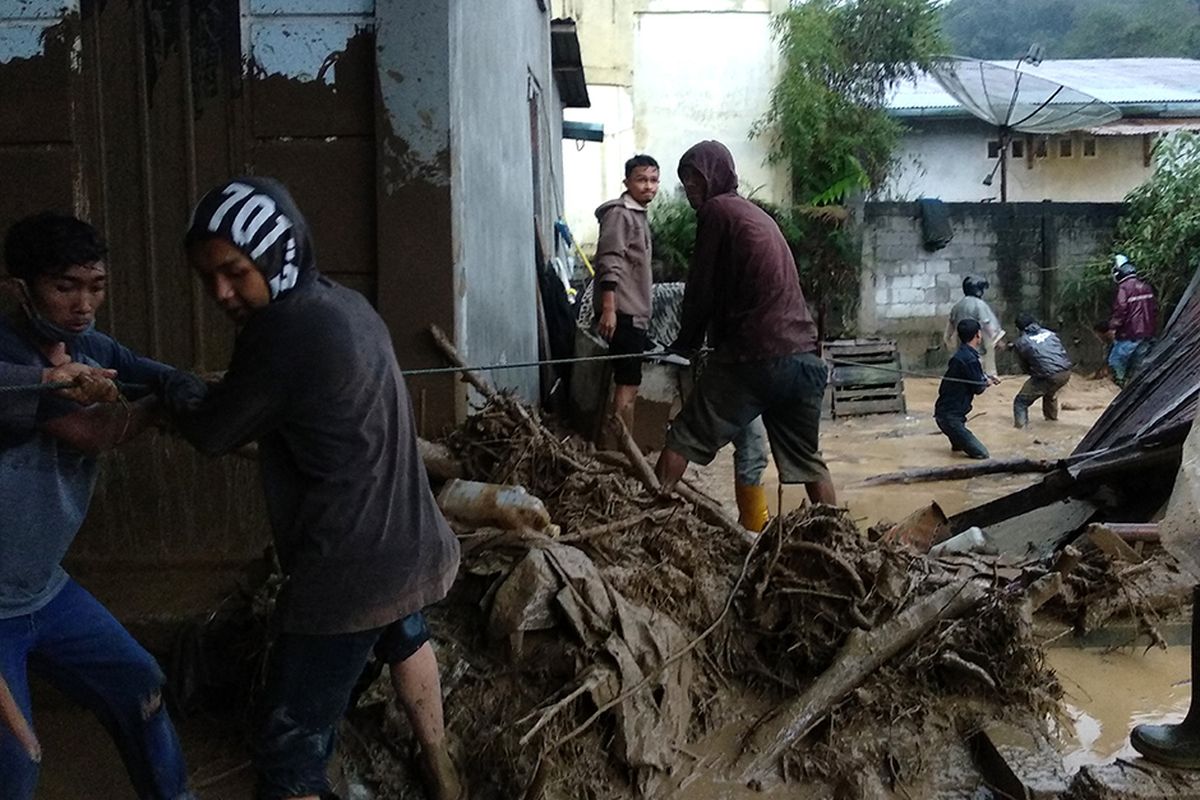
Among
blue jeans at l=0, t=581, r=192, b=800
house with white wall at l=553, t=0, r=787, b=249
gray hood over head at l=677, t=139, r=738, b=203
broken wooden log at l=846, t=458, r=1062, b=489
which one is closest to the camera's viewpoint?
blue jeans at l=0, t=581, r=192, b=800

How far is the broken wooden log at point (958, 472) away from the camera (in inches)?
287

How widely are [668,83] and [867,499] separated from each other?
1255 cm

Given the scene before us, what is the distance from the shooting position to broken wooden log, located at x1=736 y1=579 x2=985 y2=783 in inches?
131

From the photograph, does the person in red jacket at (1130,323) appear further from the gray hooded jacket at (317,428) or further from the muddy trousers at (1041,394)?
the gray hooded jacket at (317,428)

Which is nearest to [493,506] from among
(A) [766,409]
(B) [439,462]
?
(B) [439,462]

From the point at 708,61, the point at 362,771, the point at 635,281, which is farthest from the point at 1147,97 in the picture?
the point at 362,771

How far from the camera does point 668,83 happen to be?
60.0 ft

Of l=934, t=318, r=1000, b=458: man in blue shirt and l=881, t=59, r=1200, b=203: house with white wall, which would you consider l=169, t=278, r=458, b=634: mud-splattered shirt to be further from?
l=881, t=59, r=1200, b=203: house with white wall

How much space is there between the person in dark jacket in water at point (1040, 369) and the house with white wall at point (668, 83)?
745 cm

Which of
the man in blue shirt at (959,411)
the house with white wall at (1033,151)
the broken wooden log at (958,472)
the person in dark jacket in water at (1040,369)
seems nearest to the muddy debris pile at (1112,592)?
the broken wooden log at (958,472)

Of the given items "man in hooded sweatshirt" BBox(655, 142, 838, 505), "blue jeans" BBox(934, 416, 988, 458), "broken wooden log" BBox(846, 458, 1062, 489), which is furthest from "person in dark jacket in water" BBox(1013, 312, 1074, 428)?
"man in hooded sweatshirt" BBox(655, 142, 838, 505)

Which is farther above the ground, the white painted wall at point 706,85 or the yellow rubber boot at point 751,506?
the white painted wall at point 706,85

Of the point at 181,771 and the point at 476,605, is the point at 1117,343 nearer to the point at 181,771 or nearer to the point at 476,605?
the point at 476,605

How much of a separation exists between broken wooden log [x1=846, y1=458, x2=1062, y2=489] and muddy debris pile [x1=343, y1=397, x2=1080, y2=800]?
3558mm
